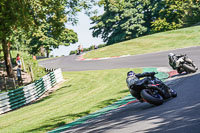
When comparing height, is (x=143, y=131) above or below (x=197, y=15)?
below

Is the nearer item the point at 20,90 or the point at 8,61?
the point at 20,90

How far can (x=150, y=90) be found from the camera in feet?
24.8

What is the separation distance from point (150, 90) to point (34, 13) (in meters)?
12.2

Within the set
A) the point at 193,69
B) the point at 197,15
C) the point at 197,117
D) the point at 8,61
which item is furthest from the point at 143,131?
the point at 197,15

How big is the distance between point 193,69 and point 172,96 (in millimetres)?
4907

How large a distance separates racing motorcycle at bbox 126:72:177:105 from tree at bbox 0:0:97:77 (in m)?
9.66

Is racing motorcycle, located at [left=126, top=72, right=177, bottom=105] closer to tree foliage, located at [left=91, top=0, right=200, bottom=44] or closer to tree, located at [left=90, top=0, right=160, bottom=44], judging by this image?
tree foliage, located at [left=91, top=0, right=200, bottom=44]

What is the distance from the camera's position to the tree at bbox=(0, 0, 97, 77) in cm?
1540

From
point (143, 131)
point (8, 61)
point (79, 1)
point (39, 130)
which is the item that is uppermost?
point (79, 1)

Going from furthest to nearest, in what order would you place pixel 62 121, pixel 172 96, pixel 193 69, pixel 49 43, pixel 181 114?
1. pixel 49 43
2. pixel 193 69
3. pixel 62 121
4. pixel 172 96
5. pixel 181 114

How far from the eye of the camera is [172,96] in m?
8.34

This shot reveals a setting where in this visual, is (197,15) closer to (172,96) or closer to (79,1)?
(79,1)

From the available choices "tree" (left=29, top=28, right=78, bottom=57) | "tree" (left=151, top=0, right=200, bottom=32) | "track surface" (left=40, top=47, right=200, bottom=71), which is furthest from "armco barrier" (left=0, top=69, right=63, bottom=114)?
"tree" (left=151, top=0, right=200, bottom=32)

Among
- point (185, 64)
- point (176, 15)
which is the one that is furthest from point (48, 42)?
point (185, 64)
